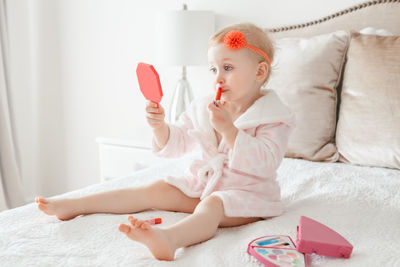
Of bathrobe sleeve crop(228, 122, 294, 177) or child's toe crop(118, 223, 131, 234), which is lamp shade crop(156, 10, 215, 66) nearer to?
bathrobe sleeve crop(228, 122, 294, 177)

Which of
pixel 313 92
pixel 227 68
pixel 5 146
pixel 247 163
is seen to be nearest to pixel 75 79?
pixel 5 146

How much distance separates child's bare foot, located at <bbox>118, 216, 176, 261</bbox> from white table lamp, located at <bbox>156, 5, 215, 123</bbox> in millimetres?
1348

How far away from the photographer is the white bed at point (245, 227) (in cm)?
78

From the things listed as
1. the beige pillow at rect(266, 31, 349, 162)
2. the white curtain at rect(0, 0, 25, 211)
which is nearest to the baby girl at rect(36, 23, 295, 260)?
the beige pillow at rect(266, 31, 349, 162)

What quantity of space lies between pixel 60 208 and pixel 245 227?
449 mm

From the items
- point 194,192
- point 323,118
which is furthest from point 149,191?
point 323,118

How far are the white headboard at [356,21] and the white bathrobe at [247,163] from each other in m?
0.85

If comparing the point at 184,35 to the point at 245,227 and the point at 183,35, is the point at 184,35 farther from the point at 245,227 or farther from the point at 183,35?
Answer: the point at 245,227

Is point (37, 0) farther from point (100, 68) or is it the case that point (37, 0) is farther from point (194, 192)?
point (194, 192)

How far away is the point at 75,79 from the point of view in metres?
2.76

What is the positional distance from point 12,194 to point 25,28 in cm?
106

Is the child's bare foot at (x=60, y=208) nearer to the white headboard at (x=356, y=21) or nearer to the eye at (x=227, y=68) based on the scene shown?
the eye at (x=227, y=68)

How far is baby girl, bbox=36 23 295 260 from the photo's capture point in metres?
0.99

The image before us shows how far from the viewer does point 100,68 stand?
2.66 m
